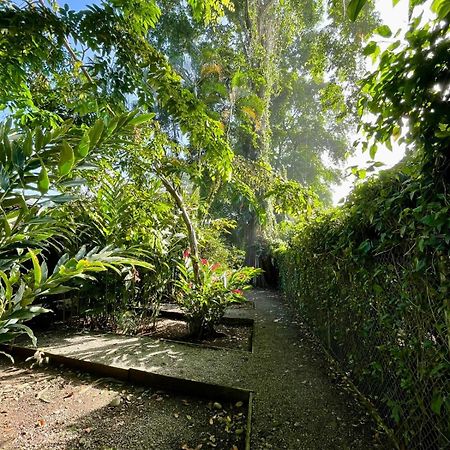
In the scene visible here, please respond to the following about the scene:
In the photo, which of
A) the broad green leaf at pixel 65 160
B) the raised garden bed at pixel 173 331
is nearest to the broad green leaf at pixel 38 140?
the broad green leaf at pixel 65 160

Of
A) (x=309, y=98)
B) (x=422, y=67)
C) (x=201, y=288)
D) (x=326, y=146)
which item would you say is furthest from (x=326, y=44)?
(x=326, y=146)

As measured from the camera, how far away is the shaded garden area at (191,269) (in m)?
1.00

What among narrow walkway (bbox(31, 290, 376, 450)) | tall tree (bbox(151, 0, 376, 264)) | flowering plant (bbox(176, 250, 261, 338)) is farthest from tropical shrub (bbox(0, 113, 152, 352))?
flowering plant (bbox(176, 250, 261, 338))

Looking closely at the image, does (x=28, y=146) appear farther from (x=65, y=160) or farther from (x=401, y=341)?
(x=401, y=341)

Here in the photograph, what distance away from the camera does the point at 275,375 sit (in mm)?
2316

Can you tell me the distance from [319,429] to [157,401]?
115 cm

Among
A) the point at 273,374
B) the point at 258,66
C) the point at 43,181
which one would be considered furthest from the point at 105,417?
the point at 258,66

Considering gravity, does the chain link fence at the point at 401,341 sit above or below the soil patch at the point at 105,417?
above

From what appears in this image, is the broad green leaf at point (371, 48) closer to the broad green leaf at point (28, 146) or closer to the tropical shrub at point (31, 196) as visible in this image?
the tropical shrub at point (31, 196)

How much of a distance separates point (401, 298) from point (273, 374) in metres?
1.48

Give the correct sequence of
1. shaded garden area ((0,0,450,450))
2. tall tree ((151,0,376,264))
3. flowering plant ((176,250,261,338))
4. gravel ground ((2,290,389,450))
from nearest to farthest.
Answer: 1. shaded garden area ((0,0,450,450))
2. gravel ground ((2,290,389,450))
3. flowering plant ((176,250,261,338))
4. tall tree ((151,0,376,264))

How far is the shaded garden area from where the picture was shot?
1.00m

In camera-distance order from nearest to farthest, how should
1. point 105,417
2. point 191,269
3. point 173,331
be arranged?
point 105,417
point 173,331
point 191,269

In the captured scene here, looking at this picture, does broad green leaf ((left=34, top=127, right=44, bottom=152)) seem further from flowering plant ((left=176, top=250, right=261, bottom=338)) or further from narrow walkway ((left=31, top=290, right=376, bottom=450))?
flowering plant ((left=176, top=250, right=261, bottom=338))
